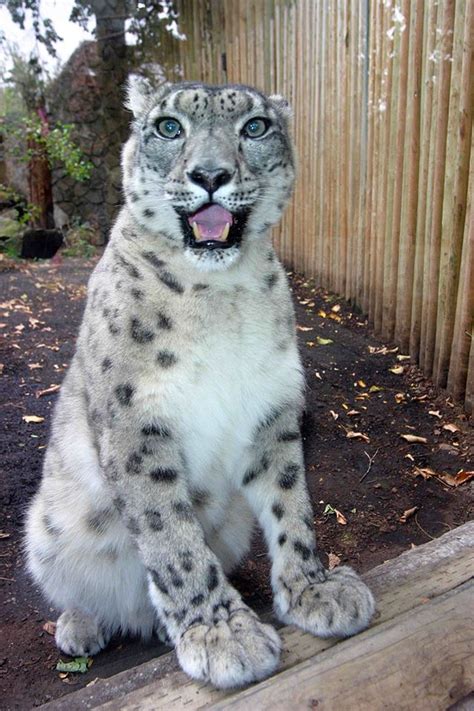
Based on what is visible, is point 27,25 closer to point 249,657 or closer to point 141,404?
point 141,404

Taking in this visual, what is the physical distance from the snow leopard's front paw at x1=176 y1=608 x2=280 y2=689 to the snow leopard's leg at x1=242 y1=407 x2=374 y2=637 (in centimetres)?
18

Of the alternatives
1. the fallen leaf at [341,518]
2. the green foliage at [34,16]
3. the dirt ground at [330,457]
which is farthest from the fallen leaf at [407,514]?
the green foliage at [34,16]

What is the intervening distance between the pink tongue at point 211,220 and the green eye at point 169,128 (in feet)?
0.97

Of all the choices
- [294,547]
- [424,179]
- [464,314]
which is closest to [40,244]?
[424,179]

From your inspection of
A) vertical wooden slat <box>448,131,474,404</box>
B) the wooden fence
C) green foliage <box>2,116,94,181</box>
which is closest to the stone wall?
green foliage <box>2,116,94,181</box>

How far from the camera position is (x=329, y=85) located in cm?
556

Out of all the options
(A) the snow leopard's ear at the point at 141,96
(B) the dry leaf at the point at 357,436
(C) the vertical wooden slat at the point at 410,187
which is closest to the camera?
(A) the snow leopard's ear at the point at 141,96

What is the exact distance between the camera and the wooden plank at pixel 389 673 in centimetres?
161

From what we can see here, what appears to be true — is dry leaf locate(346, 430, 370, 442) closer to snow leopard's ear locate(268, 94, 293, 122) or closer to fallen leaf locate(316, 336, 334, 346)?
fallen leaf locate(316, 336, 334, 346)

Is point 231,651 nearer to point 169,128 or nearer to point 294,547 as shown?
point 294,547

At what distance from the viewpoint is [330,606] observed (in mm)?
1964

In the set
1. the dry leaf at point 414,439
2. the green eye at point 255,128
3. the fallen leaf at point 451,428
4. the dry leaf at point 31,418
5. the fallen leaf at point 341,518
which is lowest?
the fallen leaf at point 341,518

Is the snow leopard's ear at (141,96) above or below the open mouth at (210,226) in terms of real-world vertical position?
above

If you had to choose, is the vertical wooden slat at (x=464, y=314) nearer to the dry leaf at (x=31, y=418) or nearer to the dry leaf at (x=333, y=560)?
the dry leaf at (x=333, y=560)
